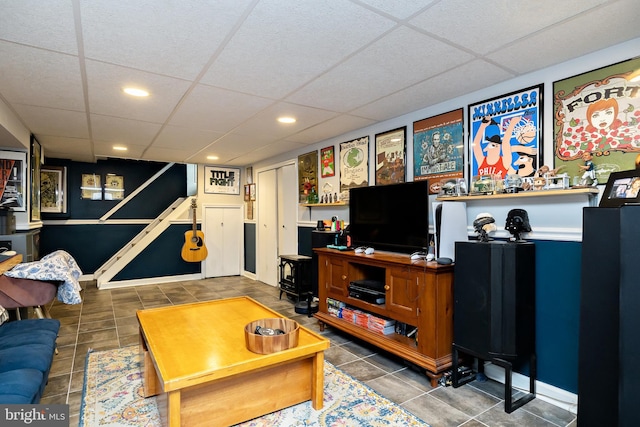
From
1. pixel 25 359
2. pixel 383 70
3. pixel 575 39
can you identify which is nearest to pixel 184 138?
pixel 383 70

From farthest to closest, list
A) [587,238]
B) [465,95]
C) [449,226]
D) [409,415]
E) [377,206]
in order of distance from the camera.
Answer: [377,206] → [465,95] → [449,226] → [409,415] → [587,238]

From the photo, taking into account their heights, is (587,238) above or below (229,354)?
above

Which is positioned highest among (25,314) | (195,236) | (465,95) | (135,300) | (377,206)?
(465,95)

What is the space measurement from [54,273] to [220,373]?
1536mm

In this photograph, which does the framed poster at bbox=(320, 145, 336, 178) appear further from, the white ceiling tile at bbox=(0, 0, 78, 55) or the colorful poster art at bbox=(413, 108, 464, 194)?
the white ceiling tile at bbox=(0, 0, 78, 55)

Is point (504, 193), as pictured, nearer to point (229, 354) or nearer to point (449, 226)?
point (449, 226)

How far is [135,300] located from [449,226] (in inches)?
179

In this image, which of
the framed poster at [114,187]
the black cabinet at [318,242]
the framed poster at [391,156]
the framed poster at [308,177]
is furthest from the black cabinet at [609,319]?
the framed poster at [114,187]

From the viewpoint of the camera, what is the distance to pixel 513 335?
2.18 meters

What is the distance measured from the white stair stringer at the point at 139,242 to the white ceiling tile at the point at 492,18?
580 centimetres

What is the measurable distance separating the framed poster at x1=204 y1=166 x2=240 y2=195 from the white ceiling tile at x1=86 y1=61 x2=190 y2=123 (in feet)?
10.7

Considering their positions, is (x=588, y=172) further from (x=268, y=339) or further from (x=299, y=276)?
(x=299, y=276)

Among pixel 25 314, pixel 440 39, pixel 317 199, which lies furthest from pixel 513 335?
pixel 25 314

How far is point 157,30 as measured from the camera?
1836 millimetres
